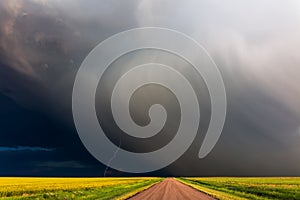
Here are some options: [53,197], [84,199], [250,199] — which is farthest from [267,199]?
[53,197]

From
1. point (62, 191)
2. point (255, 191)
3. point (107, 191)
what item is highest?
point (62, 191)

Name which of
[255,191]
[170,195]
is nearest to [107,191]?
[170,195]

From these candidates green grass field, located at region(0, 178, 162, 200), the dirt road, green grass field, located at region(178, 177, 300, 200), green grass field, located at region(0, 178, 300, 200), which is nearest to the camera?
the dirt road

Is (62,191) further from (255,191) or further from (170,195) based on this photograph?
(255,191)

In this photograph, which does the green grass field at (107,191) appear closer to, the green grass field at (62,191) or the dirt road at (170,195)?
the green grass field at (62,191)

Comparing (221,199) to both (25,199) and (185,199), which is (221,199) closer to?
(185,199)

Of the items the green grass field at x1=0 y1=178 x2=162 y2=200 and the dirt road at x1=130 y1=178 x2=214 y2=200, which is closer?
the dirt road at x1=130 y1=178 x2=214 y2=200

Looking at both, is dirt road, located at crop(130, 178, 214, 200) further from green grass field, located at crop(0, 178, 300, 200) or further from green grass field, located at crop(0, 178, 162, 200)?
green grass field, located at crop(0, 178, 162, 200)

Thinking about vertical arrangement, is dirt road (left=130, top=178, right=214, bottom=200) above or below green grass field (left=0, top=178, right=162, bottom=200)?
below

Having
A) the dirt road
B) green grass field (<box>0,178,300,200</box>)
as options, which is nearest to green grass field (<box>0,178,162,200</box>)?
green grass field (<box>0,178,300,200</box>)

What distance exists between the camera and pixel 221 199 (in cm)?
3094

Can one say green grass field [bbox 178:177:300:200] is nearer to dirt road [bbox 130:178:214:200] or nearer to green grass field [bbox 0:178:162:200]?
dirt road [bbox 130:178:214:200]

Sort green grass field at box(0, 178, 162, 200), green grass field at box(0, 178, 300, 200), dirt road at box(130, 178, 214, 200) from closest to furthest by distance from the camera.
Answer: dirt road at box(130, 178, 214, 200) → green grass field at box(0, 178, 162, 200) → green grass field at box(0, 178, 300, 200)

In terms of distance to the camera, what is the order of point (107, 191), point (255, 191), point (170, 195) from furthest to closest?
1. point (107, 191)
2. point (255, 191)
3. point (170, 195)
